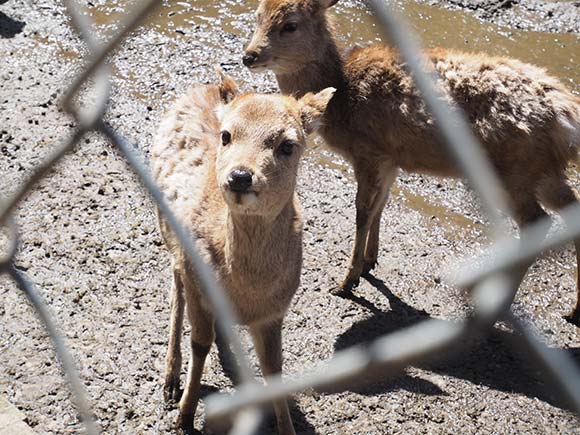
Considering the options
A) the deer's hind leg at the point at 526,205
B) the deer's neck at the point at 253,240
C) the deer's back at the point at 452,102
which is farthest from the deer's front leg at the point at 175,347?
the deer's hind leg at the point at 526,205

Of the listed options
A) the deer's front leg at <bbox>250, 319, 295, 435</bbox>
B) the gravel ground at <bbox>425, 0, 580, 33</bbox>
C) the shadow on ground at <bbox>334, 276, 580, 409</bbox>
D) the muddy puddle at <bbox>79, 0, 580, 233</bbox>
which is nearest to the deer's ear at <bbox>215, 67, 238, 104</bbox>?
the deer's front leg at <bbox>250, 319, 295, 435</bbox>

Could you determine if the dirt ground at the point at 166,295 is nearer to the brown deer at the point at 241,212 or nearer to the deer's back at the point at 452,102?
the brown deer at the point at 241,212

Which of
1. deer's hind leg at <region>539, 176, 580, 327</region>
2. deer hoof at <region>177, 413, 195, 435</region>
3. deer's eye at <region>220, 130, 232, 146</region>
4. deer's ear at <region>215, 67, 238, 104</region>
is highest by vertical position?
deer's ear at <region>215, 67, 238, 104</region>

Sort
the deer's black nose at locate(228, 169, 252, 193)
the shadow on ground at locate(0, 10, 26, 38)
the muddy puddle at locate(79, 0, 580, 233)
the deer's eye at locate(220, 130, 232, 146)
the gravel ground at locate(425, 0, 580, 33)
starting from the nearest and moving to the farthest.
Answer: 1. the deer's black nose at locate(228, 169, 252, 193)
2. the deer's eye at locate(220, 130, 232, 146)
3. the shadow on ground at locate(0, 10, 26, 38)
4. the muddy puddle at locate(79, 0, 580, 233)
5. the gravel ground at locate(425, 0, 580, 33)

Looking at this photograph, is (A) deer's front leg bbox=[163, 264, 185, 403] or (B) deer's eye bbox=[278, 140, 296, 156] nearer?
(B) deer's eye bbox=[278, 140, 296, 156]

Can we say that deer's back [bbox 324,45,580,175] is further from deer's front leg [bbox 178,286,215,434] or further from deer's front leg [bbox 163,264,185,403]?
deer's front leg [bbox 178,286,215,434]

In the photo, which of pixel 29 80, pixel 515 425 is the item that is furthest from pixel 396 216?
pixel 29 80

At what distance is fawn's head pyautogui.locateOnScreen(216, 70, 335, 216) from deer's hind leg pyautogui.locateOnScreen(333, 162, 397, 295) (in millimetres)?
1209

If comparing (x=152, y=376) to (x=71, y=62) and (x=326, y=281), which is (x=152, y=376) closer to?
(x=326, y=281)

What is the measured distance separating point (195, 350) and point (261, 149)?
1.02 metres

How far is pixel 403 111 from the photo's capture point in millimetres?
4672

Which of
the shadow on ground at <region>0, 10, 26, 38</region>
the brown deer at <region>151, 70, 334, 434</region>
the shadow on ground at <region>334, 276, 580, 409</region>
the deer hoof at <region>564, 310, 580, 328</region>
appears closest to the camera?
the brown deer at <region>151, 70, 334, 434</region>

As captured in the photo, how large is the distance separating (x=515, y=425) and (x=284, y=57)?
8.38 ft

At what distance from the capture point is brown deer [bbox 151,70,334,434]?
10.5 feet
